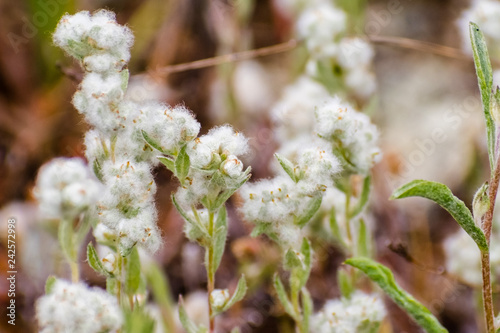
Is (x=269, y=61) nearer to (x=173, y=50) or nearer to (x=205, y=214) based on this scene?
(x=173, y=50)

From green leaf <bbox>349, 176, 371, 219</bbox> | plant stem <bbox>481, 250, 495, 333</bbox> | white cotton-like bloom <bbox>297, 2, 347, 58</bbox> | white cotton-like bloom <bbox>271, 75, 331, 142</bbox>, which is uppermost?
white cotton-like bloom <bbox>297, 2, 347, 58</bbox>

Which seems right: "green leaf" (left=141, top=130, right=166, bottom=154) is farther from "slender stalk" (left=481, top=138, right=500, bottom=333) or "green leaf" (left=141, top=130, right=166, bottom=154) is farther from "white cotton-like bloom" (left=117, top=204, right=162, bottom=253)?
"slender stalk" (left=481, top=138, right=500, bottom=333)

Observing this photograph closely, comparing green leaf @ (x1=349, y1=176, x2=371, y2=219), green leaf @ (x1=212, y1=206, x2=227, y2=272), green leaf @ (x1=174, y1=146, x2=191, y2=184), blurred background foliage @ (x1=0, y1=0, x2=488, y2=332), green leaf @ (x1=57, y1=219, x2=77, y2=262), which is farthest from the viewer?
blurred background foliage @ (x1=0, y1=0, x2=488, y2=332)

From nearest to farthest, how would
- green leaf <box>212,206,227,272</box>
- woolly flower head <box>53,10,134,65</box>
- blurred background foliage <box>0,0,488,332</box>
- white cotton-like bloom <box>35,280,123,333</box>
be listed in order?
white cotton-like bloom <box>35,280,123,333</box>
woolly flower head <box>53,10,134,65</box>
green leaf <box>212,206,227,272</box>
blurred background foliage <box>0,0,488,332</box>

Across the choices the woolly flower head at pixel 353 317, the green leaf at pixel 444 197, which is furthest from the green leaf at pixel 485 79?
the woolly flower head at pixel 353 317

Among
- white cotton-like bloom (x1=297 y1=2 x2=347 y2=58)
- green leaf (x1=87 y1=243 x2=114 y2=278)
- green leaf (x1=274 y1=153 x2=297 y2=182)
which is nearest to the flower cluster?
green leaf (x1=274 y1=153 x2=297 y2=182)

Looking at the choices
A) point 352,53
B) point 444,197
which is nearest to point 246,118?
point 352,53
